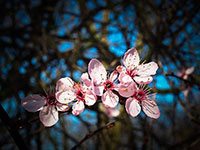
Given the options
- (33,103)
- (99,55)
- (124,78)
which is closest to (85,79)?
(124,78)

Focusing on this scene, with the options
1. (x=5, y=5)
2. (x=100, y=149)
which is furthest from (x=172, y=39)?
(x=5, y=5)

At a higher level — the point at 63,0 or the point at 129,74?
the point at 63,0

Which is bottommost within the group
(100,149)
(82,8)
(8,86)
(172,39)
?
(100,149)

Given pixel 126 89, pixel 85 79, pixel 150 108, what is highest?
pixel 85 79

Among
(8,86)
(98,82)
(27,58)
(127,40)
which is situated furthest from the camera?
(27,58)

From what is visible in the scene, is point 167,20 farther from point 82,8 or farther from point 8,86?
point 8,86

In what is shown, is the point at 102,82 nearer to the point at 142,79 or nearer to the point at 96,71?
the point at 96,71
